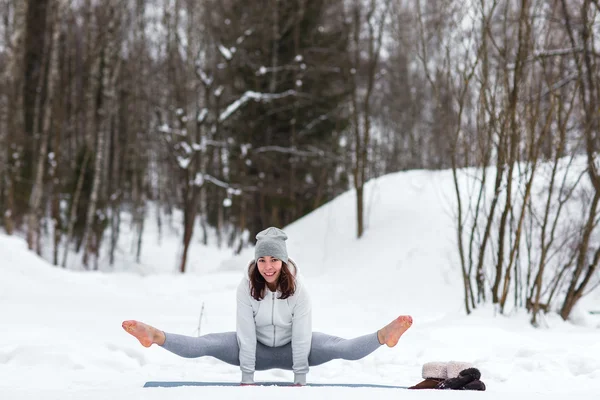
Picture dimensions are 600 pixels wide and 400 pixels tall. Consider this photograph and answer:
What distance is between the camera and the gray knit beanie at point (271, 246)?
344 cm

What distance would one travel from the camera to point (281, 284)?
3506mm

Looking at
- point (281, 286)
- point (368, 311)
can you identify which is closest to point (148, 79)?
point (368, 311)

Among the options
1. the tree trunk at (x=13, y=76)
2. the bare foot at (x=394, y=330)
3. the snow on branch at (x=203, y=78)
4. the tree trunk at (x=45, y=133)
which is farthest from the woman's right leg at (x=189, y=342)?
the tree trunk at (x=13, y=76)

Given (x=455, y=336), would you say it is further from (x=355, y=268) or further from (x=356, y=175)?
(x=356, y=175)

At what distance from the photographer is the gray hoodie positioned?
3475 mm

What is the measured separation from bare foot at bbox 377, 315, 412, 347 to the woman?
262 mm

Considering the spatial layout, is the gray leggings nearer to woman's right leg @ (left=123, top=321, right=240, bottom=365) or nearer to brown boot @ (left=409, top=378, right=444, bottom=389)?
woman's right leg @ (left=123, top=321, right=240, bottom=365)

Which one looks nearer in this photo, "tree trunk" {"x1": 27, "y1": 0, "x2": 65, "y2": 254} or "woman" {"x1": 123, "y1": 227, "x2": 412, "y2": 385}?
"woman" {"x1": 123, "y1": 227, "x2": 412, "y2": 385}

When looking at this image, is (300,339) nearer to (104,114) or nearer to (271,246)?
(271,246)

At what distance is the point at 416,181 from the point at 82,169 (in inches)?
327

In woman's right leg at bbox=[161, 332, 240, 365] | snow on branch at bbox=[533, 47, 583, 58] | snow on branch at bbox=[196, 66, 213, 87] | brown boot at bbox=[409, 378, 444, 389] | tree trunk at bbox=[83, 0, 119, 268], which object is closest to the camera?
brown boot at bbox=[409, 378, 444, 389]

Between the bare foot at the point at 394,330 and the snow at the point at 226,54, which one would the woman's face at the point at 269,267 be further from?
the snow at the point at 226,54

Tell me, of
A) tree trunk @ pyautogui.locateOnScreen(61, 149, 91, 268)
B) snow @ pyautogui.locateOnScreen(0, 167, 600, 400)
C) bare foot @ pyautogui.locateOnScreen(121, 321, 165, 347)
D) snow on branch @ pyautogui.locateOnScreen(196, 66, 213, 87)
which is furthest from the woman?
tree trunk @ pyautogui.locateOnScreen(61, 149, 91, 268)

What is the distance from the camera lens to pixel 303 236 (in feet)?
40.8
